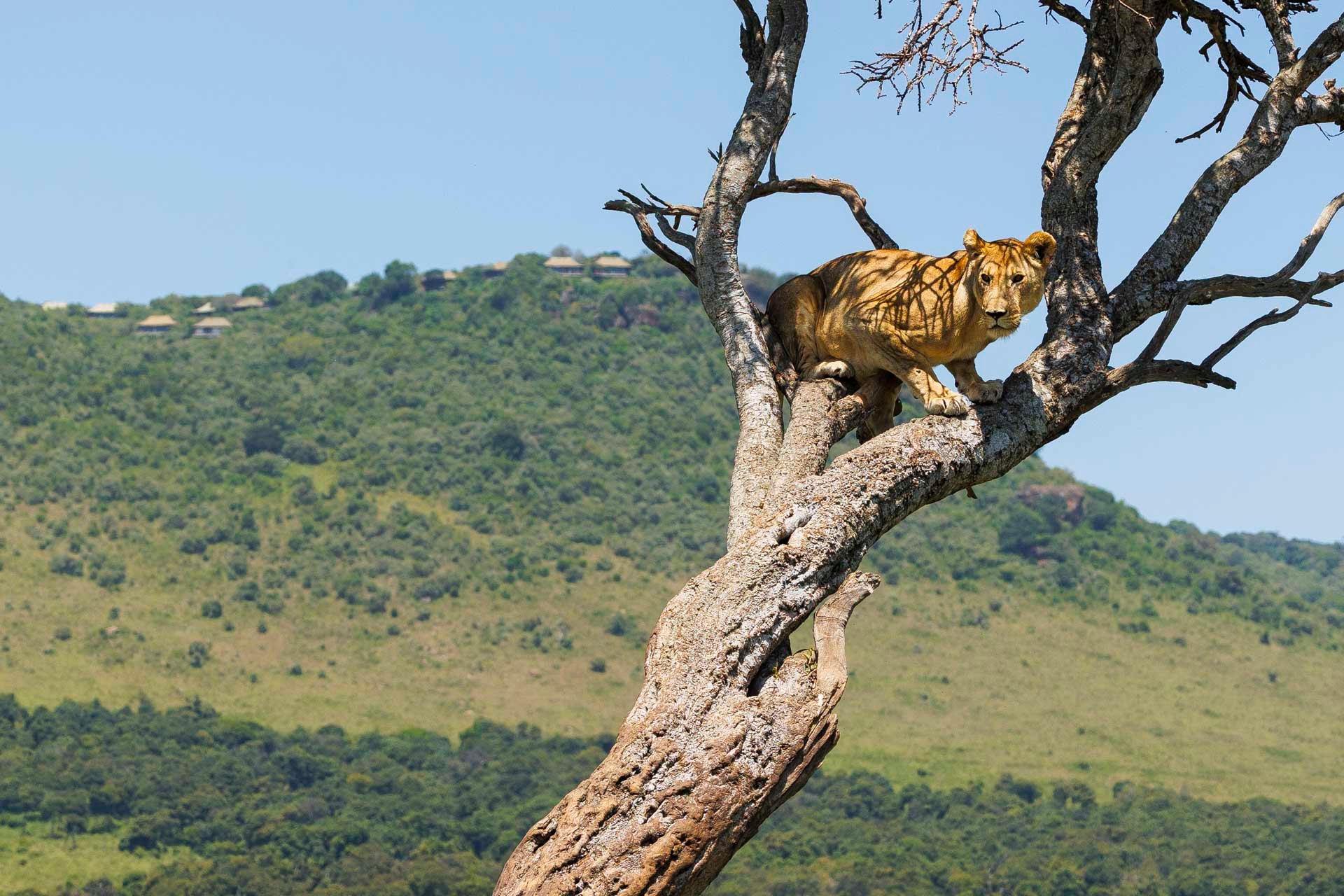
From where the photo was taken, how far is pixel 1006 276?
7.40 meters

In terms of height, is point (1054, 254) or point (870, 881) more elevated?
point (1054, 254)

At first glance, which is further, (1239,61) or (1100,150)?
(1239,61)

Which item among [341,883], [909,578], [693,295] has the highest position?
[693,295]

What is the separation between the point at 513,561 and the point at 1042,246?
128 m

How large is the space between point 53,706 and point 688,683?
105210mm

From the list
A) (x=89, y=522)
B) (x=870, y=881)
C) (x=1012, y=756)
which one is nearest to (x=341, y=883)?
(x=870, y=881)

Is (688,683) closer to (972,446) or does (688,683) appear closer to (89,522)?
(972,446)

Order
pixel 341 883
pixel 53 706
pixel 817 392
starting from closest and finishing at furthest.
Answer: pixel 817 392 → pixel 341 883 → pixel 53 706

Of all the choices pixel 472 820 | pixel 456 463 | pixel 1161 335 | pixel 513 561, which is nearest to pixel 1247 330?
pixel 1161 335

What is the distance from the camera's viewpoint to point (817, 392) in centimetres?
765

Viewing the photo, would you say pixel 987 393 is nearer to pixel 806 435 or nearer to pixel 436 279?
pixel 806 435

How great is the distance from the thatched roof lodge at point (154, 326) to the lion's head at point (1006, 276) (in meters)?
171

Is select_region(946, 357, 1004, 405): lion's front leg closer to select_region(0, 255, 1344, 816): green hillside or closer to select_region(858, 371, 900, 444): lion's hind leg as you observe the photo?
select_region(858, 371, 900, 444): lion's hind leg

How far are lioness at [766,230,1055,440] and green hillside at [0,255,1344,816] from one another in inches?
3889
